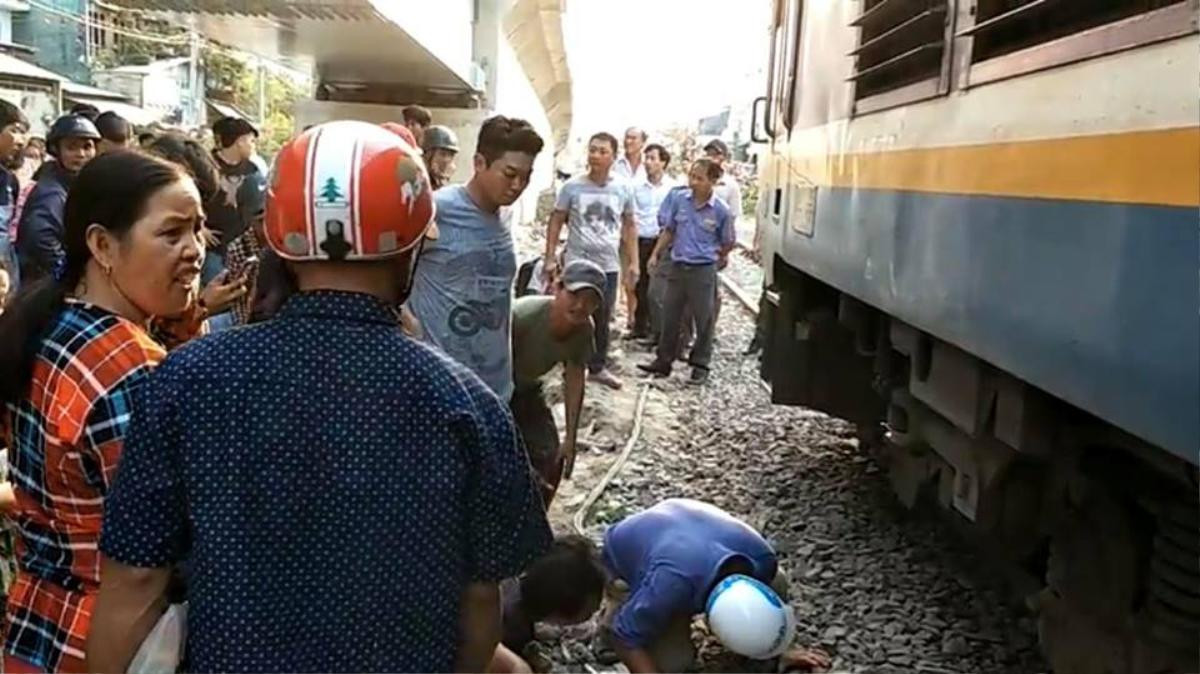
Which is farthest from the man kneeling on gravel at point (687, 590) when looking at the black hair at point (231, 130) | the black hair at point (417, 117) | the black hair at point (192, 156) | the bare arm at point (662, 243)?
the bare arm at point (662, 243)

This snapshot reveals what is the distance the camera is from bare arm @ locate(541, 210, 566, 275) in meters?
7.70

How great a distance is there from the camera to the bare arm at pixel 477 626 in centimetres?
157

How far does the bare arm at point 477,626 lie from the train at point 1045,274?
3.40ft

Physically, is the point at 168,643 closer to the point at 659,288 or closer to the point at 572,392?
the point at 572,392

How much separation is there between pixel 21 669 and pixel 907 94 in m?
2.82

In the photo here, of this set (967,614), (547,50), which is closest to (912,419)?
(967,614)

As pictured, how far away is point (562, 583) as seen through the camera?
11.5ft

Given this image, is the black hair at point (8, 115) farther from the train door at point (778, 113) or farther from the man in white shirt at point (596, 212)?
the train door at point (778, 113)

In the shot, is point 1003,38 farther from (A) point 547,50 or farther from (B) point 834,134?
(A) point 547,50

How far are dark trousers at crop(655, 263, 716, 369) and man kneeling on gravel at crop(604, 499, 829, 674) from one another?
18.4 ft

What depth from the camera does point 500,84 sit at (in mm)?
19625

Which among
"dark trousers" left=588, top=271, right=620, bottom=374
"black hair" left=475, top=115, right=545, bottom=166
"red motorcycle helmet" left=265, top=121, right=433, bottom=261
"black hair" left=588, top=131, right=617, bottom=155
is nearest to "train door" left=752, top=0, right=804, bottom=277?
"black hair" left=588, top=131, right=617, bottom=155

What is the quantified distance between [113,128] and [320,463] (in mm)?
5169

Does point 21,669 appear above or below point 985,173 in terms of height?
below
